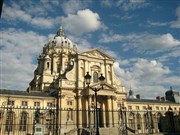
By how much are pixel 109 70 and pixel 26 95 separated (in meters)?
22.1

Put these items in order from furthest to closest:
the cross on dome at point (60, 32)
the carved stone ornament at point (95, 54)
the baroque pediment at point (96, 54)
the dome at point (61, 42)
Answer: the cross on dome at point (60, 32) → the dome at point (61, 42) → the carved stone ornament at point (95, 54) → the baroque pediment at point (96, 54)

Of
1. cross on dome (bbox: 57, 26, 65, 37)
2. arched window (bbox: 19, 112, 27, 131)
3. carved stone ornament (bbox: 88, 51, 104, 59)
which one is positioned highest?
cross on dome (bbox: 57, 26, 65, 37)

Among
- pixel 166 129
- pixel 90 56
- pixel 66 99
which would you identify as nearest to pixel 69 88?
pixel 66 99

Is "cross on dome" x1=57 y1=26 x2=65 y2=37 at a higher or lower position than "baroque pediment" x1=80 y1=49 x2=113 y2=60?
higher

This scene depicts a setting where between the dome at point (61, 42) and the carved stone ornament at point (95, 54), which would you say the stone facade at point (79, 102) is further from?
the dome at point (61, 42)

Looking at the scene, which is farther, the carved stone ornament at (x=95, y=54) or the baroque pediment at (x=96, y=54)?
the carved stone ornament at (x=95, y=54)

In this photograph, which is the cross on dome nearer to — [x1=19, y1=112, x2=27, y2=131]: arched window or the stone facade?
the stone facade

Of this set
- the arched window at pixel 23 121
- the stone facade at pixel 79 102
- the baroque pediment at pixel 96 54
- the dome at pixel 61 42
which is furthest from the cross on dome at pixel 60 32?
the arched window at pixel 23 121

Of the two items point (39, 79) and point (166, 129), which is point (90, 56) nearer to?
point (39, 79)

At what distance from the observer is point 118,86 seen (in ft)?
178

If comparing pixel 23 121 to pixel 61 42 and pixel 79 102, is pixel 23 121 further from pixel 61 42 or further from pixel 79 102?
pixel 61 42

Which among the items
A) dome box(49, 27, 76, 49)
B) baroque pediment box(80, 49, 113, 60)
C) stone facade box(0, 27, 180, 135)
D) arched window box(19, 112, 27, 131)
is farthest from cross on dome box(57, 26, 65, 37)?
arched window box(19, 112, 27, 131)

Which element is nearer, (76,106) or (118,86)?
(76,106)

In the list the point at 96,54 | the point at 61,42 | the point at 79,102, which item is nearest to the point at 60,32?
the point at 61,42
